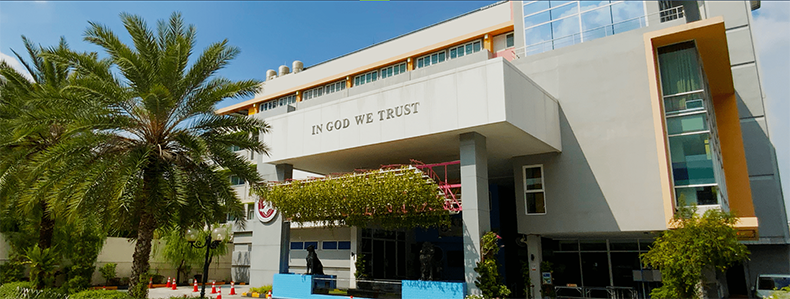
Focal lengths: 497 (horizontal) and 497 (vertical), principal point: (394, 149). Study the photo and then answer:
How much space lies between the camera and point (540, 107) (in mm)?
18547

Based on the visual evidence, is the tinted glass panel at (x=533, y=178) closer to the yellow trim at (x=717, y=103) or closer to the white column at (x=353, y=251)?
the yellow trim at (x=717, y=103)

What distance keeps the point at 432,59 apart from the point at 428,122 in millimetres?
21138

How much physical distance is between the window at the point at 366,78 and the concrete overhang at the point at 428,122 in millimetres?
19454

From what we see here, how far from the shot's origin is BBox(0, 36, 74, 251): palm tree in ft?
50.1

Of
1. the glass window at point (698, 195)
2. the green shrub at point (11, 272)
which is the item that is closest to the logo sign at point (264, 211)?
the green shrub at point (11, 272)

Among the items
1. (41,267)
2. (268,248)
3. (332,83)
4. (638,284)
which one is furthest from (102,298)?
(332,83)

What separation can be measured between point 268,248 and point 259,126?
7024 millimetres

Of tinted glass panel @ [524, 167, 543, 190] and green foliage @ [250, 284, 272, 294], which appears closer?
tinted glass panel @ [524, 167, 543, 190]

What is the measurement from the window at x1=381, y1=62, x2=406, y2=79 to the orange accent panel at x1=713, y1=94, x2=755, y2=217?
21.5 metres

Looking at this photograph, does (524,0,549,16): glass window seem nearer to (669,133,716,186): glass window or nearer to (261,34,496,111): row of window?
(261,34,496,111): row of window

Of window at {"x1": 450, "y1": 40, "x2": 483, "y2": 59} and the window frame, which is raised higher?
window at {"x1": 450, "y1": 40, "x2": 483, "y2": 59}

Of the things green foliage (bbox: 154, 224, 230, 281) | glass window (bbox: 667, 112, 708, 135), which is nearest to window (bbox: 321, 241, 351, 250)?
green foliage (bbox: 154, 224, 230, 281)

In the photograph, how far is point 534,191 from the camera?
2027cm

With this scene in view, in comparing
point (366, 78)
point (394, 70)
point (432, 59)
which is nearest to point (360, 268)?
point (432, 59)
